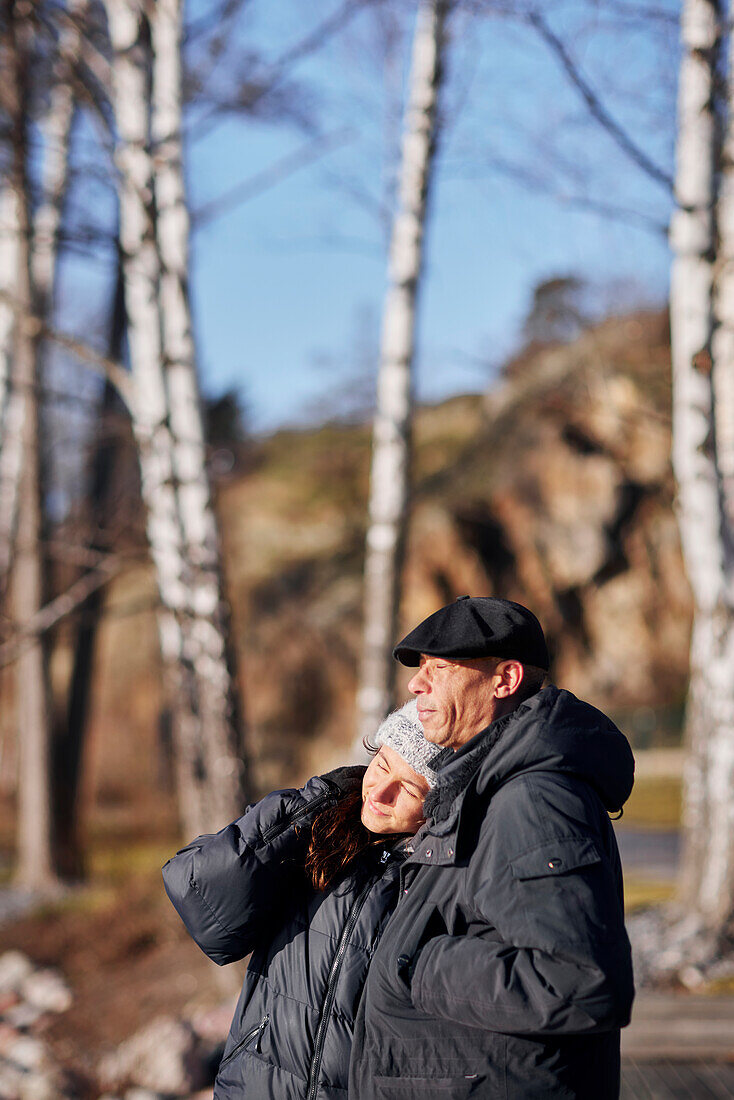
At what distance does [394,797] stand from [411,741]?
133 millimetres

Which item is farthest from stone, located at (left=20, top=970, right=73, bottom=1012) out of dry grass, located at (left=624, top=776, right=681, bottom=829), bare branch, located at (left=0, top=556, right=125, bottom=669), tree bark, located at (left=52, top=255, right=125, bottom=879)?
dry grass, located at (left=624, top=776, right=681, bottom=829)

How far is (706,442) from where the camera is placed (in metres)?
5.37

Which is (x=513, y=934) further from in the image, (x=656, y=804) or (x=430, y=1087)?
(x=656, y=804)

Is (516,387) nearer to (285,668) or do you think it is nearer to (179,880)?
(285,668)

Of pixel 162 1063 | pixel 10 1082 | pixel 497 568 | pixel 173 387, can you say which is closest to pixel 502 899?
pixel 162 1063

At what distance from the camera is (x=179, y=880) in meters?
2.00

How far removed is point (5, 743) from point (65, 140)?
1092cm

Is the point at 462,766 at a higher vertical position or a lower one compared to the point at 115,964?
higher

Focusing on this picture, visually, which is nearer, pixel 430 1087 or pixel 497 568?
pixel 430 1087

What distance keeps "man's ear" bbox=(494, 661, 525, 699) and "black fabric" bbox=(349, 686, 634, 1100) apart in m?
0.08

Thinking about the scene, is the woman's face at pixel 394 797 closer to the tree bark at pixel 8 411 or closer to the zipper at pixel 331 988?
the zipper at pixel 331 988

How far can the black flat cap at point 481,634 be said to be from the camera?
5.98 feet

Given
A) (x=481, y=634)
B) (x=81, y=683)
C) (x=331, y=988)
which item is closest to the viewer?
(x=481, y=634)

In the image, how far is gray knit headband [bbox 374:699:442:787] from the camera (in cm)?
189
